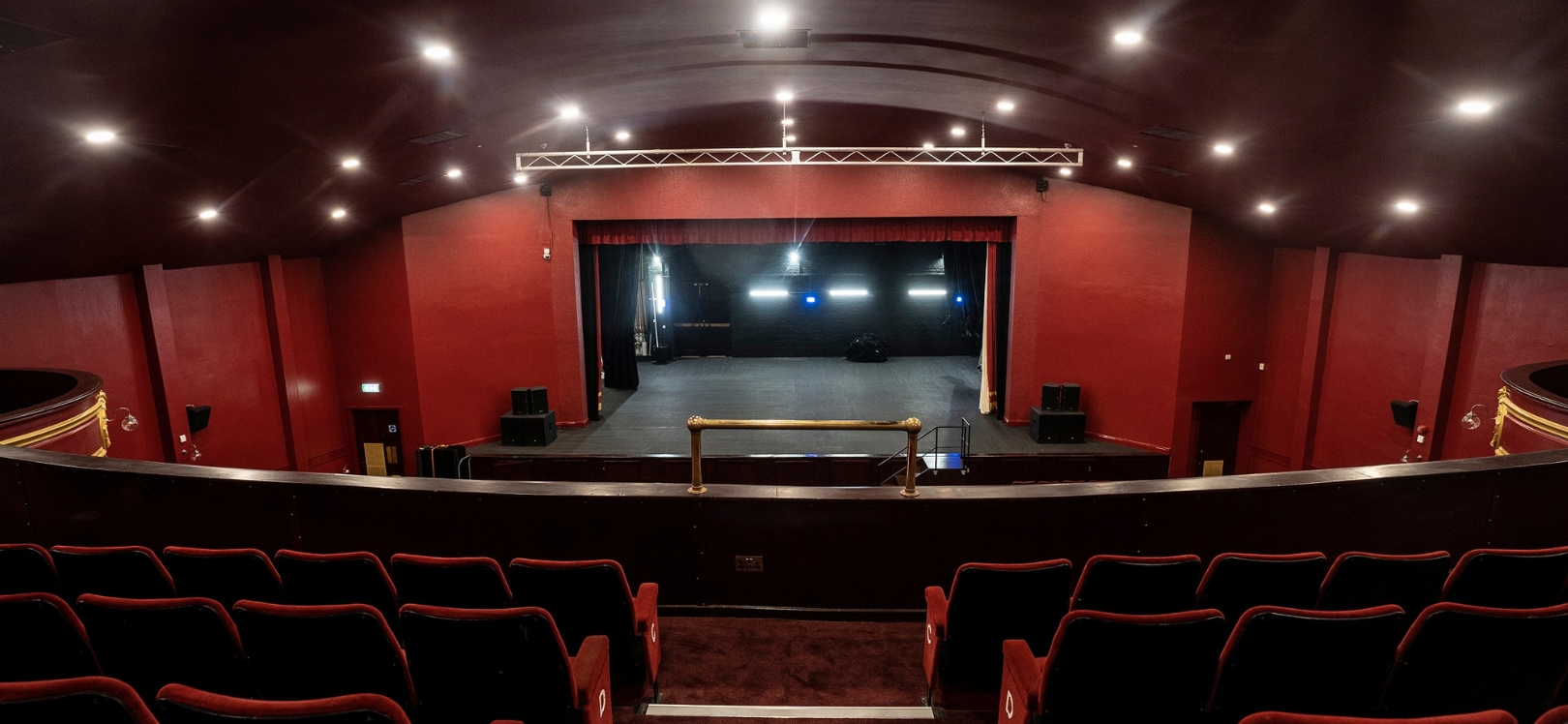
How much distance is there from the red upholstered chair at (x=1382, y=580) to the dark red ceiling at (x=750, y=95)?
8.28ft

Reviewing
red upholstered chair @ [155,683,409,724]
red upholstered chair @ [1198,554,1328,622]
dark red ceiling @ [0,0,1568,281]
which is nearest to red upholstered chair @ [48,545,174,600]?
red upholstered chair @ [155,683,409,724]

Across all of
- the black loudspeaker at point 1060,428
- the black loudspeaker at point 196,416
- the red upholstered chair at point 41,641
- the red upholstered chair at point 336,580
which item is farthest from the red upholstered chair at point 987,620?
the black loudspeaker at point 196,416

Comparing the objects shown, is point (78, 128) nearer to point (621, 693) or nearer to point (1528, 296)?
point (621, 693)

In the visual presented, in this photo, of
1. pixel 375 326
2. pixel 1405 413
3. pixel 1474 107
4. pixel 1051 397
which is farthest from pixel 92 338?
pixel 1405 413

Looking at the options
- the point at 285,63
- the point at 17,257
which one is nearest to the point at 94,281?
the point at 17,257

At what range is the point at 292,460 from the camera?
1131 centimetres

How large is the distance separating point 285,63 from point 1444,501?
23.5 feet

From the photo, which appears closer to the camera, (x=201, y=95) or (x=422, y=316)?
(x=201, y=95)

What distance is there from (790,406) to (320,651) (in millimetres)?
10837

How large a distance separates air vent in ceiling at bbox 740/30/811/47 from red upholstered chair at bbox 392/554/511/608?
408cm

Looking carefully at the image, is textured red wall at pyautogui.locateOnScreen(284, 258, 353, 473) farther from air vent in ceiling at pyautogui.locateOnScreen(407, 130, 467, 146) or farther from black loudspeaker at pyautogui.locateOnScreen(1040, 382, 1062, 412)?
black loudspeaker at pyautogui.locateOnScreen(1040, 382, 1062, 412)

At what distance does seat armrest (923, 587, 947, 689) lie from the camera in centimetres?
270

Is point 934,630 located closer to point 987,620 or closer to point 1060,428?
point 987,620

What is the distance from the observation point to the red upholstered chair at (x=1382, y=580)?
2664 millimetres
